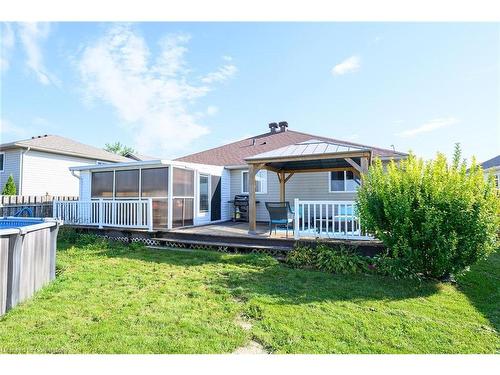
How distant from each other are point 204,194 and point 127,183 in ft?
9.14

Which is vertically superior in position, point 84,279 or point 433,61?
point 433,61

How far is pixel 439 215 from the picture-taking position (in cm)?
491

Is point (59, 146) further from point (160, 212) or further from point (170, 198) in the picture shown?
point (170, 198)

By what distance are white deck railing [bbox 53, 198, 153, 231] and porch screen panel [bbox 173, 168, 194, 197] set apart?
1.04 metres

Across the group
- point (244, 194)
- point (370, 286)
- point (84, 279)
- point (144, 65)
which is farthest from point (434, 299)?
point (144, 65)

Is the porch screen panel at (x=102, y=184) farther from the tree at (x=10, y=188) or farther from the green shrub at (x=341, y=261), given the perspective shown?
the green shrub at (x=341, y=261)

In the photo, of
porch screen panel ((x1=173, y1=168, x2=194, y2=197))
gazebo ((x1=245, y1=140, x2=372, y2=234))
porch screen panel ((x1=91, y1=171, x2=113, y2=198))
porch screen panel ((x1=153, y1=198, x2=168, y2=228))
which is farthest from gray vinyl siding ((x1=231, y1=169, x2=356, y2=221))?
porch screen panel ((x1=91, y1=171, x2=113, y2=198))

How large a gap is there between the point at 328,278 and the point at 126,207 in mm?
6696

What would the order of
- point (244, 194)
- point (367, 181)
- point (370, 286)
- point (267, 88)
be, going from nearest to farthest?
point (370, 286)
point (367, 181)
point (244, 194)
point (267, 88)

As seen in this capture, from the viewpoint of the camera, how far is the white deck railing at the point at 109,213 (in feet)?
29.1

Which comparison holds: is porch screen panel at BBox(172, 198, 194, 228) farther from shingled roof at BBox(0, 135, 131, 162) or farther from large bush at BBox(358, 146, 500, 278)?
shingled roof at BBox(0, 135, 131, 162)

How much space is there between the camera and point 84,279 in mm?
5203

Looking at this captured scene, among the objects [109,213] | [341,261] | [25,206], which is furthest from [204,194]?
[25,206]

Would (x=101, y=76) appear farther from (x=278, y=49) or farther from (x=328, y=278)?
(x=328, y=278)
